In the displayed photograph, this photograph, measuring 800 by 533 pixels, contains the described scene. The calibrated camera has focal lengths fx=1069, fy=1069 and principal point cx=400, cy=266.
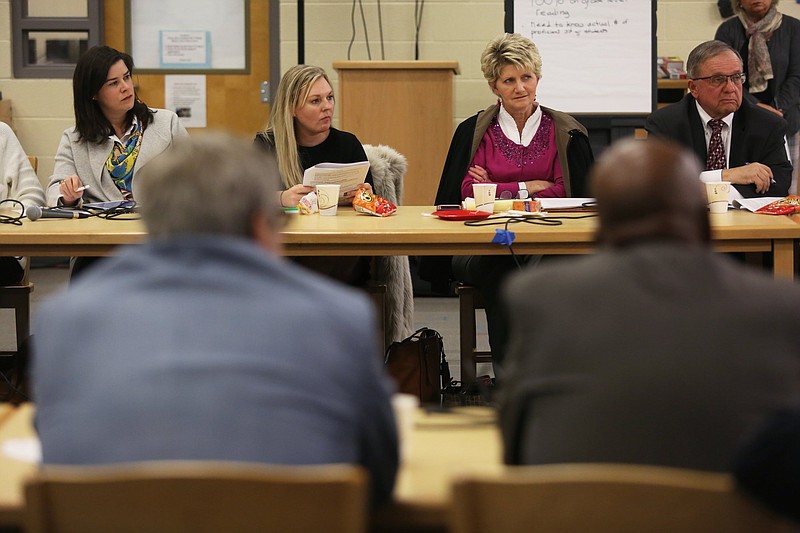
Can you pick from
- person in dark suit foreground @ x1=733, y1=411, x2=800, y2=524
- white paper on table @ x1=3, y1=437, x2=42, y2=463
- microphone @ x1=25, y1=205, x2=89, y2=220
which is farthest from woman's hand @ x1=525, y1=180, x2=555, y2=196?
person in dark suit foreground @ x1=733, y1=411, x2=800, y2=524

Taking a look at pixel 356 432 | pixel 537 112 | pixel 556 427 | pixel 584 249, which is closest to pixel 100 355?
pixel 356 432

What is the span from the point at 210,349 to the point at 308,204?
2361 mm

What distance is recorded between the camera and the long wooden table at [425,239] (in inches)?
122

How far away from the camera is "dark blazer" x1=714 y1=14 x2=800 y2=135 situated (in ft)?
18.7

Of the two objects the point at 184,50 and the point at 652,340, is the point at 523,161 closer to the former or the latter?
the point at 652,340

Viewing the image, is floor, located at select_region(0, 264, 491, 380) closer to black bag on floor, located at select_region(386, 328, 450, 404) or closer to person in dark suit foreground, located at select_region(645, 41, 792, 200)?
black bag on floor, located at select_region(386, 328, 450, 404)

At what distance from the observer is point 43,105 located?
692 centimetres

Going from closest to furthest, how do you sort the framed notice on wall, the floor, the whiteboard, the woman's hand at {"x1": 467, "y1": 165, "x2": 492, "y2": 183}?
the woman's hand at {"x1": 467, "y1": 165, "x2": 492, "y2": 183}, the floor, the whiteboard, the framed notice on wall

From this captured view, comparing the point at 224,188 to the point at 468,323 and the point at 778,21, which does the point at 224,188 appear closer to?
the point at 468,323

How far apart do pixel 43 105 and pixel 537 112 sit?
12.9ft

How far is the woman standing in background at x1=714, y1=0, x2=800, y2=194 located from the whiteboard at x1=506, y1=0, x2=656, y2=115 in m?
0.43

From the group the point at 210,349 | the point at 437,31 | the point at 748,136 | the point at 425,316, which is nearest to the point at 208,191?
the point at 210,349

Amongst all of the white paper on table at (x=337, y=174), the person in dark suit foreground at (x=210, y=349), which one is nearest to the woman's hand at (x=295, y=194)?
the white paper on table at (x=337, y=174)

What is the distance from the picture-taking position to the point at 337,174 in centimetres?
366
